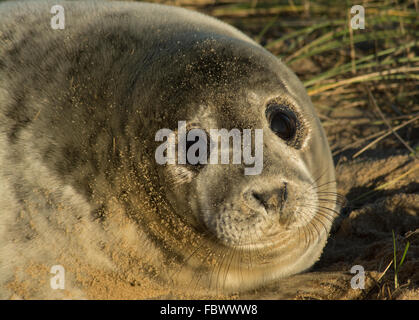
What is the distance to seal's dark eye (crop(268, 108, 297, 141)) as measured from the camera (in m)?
2.53

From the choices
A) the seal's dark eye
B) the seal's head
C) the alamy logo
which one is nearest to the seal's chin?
the seal's head

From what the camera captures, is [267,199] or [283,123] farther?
[283,123]

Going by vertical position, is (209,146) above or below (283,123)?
below

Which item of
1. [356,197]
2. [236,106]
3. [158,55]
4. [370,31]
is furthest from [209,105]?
[370,31]

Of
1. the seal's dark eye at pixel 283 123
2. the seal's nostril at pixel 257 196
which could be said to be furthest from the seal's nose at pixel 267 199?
the seal's dark eye at pixel 283 123

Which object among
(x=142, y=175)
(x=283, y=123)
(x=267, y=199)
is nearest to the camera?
(x=267, y=199)

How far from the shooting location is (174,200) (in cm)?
243

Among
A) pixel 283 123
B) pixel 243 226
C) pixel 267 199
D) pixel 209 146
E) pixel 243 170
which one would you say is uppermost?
pixel 283 123

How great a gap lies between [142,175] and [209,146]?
321 millimetres

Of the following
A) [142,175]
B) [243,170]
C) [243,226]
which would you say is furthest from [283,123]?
[142,175]

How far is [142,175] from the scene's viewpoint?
2.46 metres

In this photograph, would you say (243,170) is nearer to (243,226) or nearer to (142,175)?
(243,226)

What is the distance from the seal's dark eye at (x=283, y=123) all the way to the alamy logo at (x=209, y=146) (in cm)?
13
